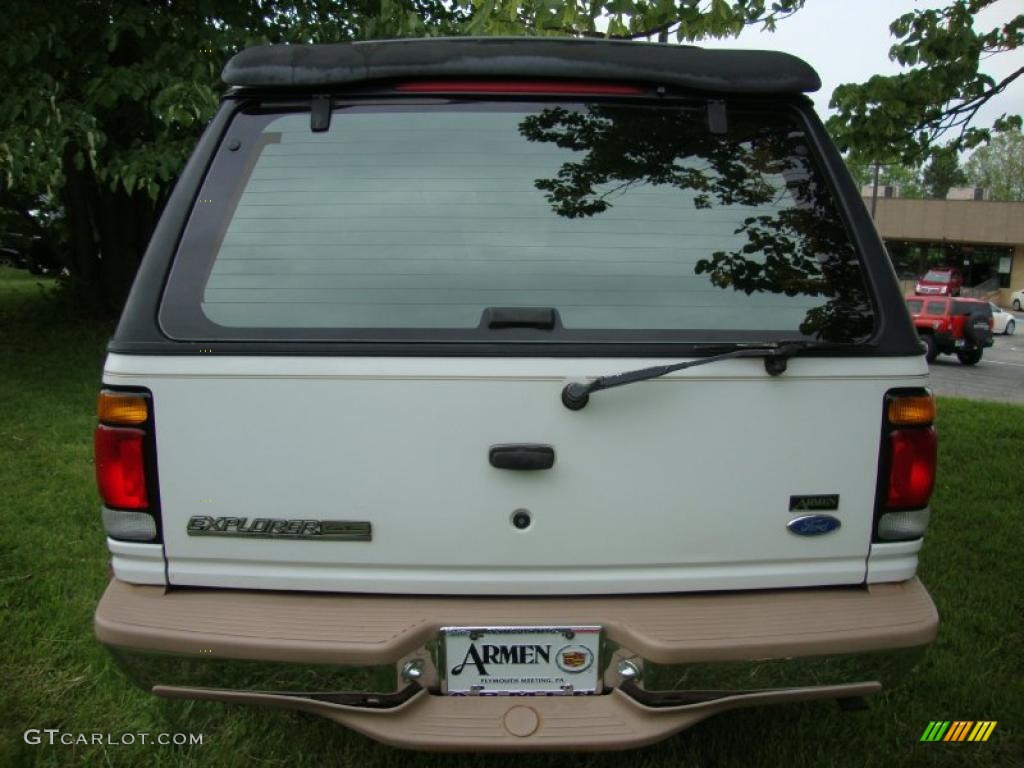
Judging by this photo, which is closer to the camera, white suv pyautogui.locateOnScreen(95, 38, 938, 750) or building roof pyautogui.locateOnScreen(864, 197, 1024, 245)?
white suv pyautogui.locateOnScreen(95, 38, 938, 750)

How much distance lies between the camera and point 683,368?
187 cm

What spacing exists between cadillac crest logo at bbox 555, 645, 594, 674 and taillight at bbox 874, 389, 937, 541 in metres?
0.79

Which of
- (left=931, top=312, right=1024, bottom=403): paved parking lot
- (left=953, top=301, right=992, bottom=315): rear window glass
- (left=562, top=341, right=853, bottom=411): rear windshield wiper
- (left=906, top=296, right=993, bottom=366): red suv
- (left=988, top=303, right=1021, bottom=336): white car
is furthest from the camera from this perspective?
(left=988, top=303, right=1021, bottom=336): white car

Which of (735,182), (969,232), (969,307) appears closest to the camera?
(735,182)

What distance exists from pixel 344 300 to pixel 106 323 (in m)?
10.3

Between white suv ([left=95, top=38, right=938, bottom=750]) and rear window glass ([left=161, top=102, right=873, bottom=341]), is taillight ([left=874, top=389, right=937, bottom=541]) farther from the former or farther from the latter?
rear window glass ([left=161, top=102, right=873, bottom=341])

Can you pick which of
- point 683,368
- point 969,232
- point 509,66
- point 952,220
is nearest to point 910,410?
point 683,368

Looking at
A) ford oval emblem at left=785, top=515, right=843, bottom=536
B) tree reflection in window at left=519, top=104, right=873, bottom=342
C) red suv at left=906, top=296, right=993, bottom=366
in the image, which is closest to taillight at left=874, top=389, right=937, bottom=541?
ford oval emblem at left=785, top=515, right=843, bottom=536

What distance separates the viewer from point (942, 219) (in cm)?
4581

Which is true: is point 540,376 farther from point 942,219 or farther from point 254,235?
point 942,219

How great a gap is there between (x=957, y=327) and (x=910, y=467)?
20907 millimetres

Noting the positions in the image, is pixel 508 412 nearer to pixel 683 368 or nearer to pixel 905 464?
pixel 683 368

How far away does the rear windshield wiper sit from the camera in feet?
6.07

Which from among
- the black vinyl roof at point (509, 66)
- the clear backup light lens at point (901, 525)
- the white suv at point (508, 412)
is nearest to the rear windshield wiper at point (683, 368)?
the white suv at point (508, 412)
